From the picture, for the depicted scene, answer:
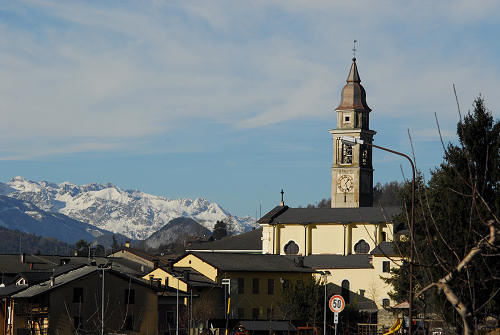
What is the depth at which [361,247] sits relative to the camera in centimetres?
10788

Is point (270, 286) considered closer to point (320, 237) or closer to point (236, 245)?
point (320, 237)

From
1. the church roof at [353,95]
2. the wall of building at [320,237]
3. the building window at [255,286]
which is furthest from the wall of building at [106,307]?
the church roof at [353,95]

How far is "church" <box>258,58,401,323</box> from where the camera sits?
100375 mm

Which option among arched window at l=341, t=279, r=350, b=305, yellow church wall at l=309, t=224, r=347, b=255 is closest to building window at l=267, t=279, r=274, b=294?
arched window at l=341, t=279, r=350, b=305

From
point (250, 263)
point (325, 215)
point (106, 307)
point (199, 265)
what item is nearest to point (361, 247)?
point (325, 215)

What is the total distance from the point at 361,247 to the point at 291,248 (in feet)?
27.7

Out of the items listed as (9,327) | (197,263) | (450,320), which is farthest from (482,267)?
(197,263)

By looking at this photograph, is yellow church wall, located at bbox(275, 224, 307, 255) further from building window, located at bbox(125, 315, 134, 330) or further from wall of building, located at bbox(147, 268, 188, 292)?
building window, located at bbox(125, 315, 134, 330)

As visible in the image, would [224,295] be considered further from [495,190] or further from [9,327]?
[495,190]

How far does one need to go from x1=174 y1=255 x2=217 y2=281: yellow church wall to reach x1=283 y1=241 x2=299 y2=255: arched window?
68.3 ft

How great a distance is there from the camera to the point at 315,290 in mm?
71688

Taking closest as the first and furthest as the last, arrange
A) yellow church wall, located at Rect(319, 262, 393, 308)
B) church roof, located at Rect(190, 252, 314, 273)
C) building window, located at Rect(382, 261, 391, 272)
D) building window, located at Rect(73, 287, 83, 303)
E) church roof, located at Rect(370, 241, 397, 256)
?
building window, located at Rect(73, 287, 83, 303) → church roof, located at Rect(190, 252, 314, 273) → church roof, located at Rect(370, 241, 397, 256) → yellow church wall, located at Rect(319, 262, 393, 308) → building window, located at Rect(382, 261, 391, 272)

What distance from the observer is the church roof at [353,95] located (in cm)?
12962

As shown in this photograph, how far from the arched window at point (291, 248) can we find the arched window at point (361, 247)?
712cm
